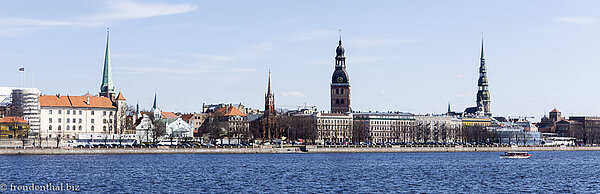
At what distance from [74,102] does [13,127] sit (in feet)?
55.5

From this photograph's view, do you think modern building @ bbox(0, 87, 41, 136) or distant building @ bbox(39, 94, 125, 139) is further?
distant building @ bbox(39, 94, 125, 139)

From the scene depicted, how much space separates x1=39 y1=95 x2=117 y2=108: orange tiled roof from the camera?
135 m

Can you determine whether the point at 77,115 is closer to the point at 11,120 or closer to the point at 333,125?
the point at 11,120

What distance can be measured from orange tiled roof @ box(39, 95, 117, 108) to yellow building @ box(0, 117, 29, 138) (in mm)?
9462

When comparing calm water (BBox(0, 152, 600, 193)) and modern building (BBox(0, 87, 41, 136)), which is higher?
modern building (BBox(0, 87, 41, 136))

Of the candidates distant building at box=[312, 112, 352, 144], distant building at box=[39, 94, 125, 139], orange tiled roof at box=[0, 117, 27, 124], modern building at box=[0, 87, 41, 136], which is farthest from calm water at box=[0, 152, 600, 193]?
distant building at box=[312, 112, 352, 144]

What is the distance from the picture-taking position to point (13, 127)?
403ft

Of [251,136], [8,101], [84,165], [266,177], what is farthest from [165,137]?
[266,177]

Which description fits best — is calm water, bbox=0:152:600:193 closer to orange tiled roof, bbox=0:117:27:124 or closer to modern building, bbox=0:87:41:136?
orange tiled roof, bbox=0:117:27:124

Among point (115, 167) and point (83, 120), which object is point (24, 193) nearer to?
point (115, 167)

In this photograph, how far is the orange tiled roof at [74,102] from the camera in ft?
444

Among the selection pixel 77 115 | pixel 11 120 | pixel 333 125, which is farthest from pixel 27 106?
pixel 333 125

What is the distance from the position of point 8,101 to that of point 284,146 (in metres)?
44.2

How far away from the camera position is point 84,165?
8181 centimetres
